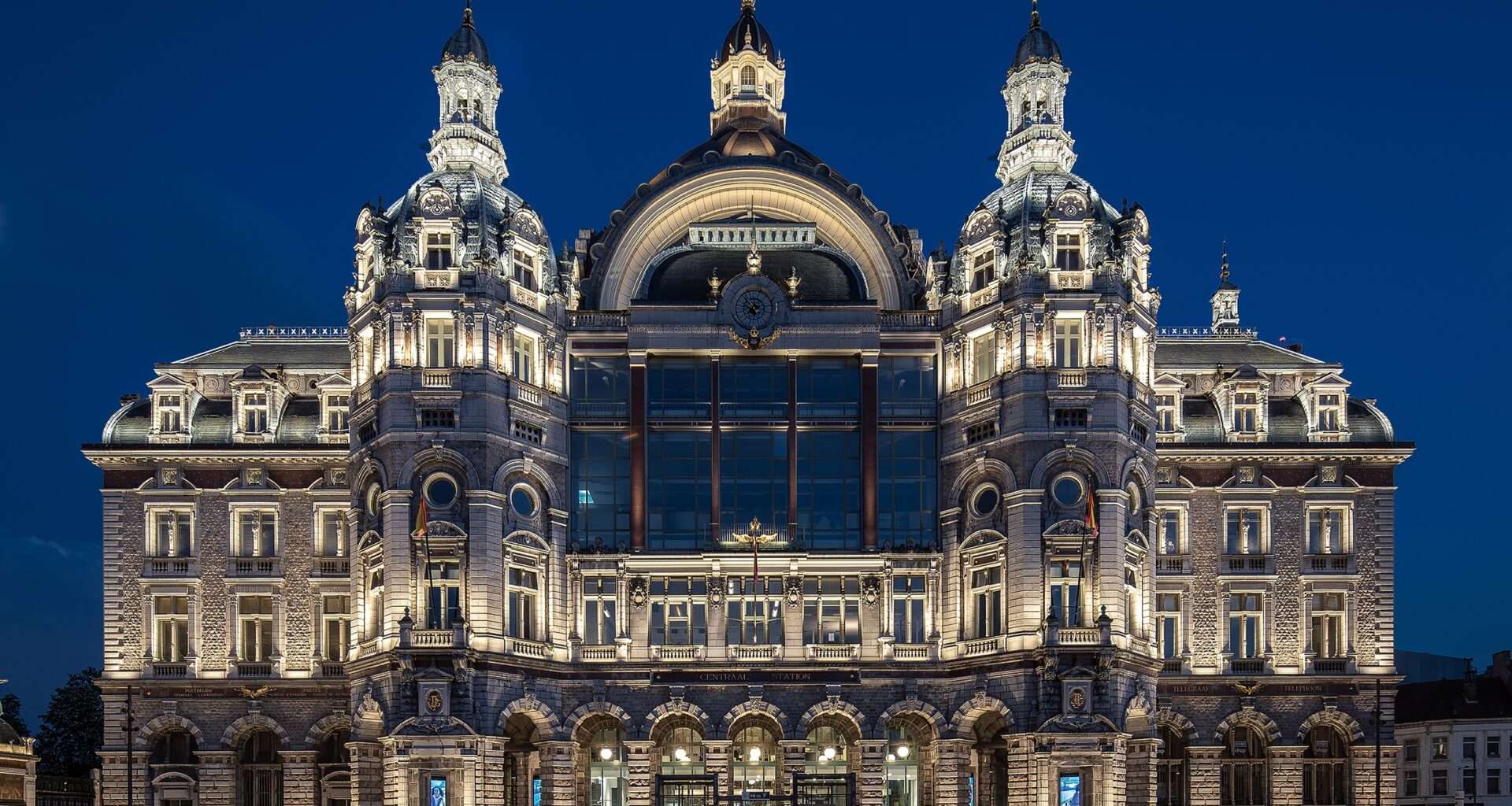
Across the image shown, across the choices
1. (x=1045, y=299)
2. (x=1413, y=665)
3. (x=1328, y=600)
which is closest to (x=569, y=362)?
(x=1045, y=299)

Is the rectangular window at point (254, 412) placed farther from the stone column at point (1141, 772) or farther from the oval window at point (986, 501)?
the stone column at point (1141, 772)

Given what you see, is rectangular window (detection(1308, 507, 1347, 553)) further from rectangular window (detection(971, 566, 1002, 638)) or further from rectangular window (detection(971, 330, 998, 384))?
rectangular window (detection(971, 330, 998, 384))

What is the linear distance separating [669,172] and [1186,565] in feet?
111

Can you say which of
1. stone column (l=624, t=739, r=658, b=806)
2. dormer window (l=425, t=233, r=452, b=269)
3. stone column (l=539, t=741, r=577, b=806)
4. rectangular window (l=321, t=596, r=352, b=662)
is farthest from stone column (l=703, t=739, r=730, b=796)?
dormer window (l=425, t=233, r=452, b=269)

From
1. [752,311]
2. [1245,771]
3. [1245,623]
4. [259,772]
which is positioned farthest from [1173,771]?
[259,772]

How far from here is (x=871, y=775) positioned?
10119 centimetres

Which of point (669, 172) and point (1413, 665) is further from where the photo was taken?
point (1413, 665)

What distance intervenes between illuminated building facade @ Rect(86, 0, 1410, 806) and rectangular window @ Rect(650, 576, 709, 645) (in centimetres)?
14

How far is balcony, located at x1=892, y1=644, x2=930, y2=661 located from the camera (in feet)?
336

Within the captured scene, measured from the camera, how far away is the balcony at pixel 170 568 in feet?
356

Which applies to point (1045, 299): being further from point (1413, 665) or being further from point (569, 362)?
point (1413, 665)

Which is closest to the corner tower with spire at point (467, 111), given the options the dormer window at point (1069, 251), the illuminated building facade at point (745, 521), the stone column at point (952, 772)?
the illuminated building facade at point (745, 521)

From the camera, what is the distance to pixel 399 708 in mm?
97062

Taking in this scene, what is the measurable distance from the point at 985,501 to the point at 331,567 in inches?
1334
